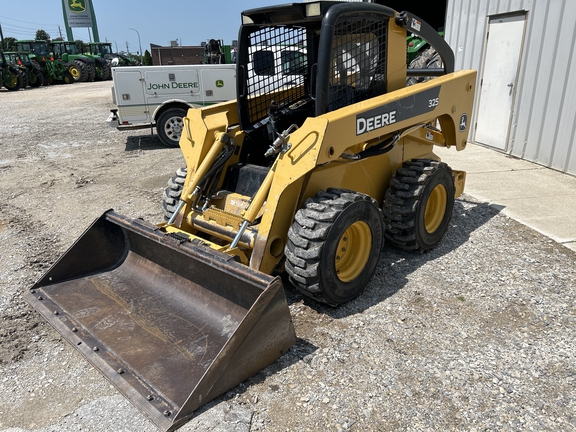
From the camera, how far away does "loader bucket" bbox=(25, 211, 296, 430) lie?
2.69 metres

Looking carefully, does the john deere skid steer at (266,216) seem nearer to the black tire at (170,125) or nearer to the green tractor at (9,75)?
the black tire at (170,125)

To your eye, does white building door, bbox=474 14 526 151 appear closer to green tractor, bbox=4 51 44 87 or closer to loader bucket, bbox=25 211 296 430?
loader bucket, bbox=25 211 296 430

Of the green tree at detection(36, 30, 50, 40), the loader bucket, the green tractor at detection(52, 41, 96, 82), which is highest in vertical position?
the green tree at detection(36, 30, 50, 40)

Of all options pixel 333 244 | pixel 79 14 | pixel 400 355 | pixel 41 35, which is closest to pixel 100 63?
pixel 79 14

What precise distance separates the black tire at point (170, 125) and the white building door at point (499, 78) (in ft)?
19.0

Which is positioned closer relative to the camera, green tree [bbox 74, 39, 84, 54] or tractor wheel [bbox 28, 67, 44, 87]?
tractor wheel [bbox 28, 67, 44, 87]

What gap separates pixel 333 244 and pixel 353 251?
1.70 feet

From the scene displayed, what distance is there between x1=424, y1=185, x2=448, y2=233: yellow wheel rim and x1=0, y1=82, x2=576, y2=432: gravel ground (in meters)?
0.25

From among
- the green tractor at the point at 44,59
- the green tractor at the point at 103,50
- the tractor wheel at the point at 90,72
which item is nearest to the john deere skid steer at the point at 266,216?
the green tractor at the point at 44,59

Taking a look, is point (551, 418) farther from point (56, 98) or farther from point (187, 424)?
point (56, 98)

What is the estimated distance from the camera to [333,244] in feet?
10.9

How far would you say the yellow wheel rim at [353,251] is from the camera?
3682 mm

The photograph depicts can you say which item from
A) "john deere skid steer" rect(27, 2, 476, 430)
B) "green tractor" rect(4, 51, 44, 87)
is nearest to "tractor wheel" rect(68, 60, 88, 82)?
"green tractor" rect(4, 51, 44, 87)

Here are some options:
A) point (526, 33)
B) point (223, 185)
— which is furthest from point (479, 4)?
point (223, 185)
